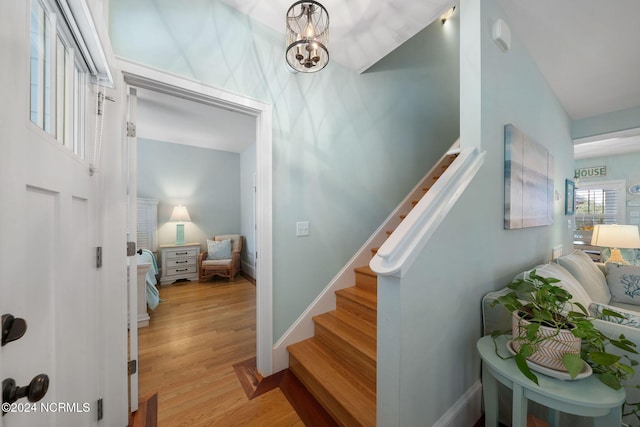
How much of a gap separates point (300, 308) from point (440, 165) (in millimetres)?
2731

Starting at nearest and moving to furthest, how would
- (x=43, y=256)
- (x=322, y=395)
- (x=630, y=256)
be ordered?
(x=43, y=256), (x=322, y=395), (x=630, y=256)

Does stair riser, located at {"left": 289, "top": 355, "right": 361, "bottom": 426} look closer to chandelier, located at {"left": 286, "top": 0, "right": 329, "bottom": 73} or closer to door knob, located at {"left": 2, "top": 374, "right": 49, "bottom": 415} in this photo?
door knob, located at {"left": 2, "top": 374, "right": 49, "bottom": 415}

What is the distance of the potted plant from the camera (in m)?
0.85

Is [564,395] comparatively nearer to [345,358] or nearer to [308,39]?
[345,358]

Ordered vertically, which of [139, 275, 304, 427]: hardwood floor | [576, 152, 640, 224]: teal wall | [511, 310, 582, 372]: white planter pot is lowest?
[139, 275, 304, 427]: hardwood floor

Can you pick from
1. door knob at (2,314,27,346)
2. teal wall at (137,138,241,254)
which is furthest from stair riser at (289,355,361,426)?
teal wall at (137,138,241,254)

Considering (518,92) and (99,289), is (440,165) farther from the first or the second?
(99,289)

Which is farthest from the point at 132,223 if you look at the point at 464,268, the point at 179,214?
the point at 179,214

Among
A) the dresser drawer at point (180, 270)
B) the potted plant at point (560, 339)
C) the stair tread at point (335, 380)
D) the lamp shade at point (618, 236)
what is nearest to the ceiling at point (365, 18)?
the potted plant at point (560, 339)

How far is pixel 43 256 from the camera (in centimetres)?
70

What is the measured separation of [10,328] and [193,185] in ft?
15.4

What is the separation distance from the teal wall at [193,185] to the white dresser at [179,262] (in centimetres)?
31

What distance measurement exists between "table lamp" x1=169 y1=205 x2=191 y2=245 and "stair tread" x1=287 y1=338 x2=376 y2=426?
3.63m

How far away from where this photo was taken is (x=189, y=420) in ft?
4.59
